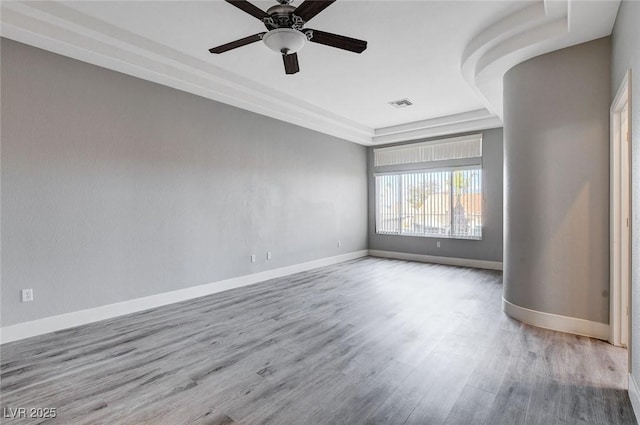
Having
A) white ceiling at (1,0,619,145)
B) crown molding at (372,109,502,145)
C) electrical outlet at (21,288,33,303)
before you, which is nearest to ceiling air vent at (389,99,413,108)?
white ceiling at (1,0,619,145)

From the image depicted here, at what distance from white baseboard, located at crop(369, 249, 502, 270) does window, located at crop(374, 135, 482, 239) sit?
49cm

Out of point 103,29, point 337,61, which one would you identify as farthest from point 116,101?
point 337,61

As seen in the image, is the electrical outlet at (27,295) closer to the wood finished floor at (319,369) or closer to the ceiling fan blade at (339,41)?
the wood finished floor at (319,369)

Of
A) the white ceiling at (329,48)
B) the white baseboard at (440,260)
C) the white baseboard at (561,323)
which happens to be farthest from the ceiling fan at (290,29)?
the white baseboard at (440,260)

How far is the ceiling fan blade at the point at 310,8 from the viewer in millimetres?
2227

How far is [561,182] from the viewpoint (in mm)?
3205

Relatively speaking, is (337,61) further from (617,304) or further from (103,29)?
(617,304)

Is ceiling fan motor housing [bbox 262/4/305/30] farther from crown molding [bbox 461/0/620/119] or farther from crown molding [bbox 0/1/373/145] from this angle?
crown molding [bbox 461/0/620/119]

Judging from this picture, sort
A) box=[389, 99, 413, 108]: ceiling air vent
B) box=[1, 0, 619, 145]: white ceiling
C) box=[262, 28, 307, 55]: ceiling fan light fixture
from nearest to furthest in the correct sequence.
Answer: box=[262, 28, 307, 55]: ceiling fan light fixture
box=[1, 0, 619, 145]: white ceiling
box=[389, 99, 413, 108]: ceiling air vent

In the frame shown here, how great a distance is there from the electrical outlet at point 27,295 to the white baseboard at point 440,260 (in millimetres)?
6563

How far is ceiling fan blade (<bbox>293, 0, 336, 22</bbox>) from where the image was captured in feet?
7.31

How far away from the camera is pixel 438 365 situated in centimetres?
255

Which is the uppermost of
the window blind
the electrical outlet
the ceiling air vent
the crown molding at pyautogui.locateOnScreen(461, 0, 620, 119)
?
the ceiling air vent

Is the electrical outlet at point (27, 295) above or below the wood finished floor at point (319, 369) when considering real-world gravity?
above
